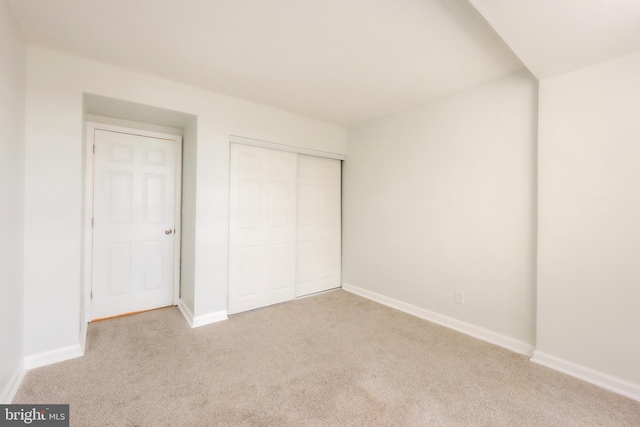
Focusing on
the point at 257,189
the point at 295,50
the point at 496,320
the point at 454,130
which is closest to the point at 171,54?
the point at 295,50

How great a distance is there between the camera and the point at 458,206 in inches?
103

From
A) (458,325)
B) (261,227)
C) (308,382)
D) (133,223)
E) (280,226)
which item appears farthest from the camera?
(280,226)

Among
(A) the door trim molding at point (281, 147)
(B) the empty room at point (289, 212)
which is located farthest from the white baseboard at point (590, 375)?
(A) the door trim molding at point (281, 147)

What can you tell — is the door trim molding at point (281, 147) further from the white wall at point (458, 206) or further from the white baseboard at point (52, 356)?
the white baseboard at point (52, 356)

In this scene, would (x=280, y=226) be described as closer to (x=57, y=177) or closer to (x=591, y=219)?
(x=57, y=177)

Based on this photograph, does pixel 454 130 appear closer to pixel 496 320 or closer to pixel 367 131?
pixel 367 131

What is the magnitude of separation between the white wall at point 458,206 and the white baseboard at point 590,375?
0.15 meters

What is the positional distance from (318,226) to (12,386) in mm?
2911

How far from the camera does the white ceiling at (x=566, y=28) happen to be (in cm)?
137

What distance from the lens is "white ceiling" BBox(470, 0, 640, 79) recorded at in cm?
137

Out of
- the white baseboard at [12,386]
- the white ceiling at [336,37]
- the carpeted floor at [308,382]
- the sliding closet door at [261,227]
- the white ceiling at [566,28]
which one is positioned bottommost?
the carpeted floor at [308,382]

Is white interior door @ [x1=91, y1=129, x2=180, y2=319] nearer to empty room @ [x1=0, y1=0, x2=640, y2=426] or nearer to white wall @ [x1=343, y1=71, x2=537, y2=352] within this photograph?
empty room @ [x1=0, y1=0, x2=640, y2=426]

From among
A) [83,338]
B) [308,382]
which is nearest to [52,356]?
[83,338]

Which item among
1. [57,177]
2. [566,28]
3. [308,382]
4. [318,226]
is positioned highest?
[566,28]
